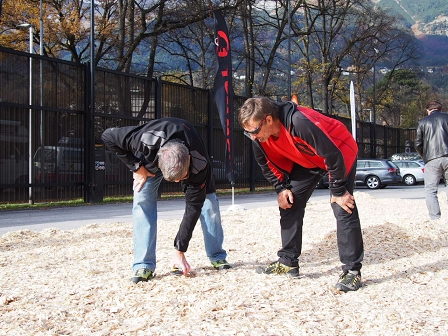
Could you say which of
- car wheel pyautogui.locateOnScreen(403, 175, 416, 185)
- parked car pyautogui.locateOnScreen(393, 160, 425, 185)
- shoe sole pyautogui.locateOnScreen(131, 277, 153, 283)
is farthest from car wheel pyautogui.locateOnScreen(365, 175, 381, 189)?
shoe sole pyautogui.locateOnScreen(131, 277, 153, 283)

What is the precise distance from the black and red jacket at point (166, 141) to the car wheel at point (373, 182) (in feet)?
76.0

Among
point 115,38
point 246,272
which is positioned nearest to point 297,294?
point 246,272

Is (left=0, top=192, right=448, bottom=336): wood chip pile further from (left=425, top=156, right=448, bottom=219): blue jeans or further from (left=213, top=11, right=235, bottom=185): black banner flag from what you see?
(left=213, top=11, right=235, bottom=185): black banner flag

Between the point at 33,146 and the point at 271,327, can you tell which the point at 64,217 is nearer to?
the point at 33,146

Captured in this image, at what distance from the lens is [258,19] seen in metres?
31.8

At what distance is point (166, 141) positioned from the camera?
4066mm

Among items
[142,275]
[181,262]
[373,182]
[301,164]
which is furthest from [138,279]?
[373,182]

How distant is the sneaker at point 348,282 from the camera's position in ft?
14.4

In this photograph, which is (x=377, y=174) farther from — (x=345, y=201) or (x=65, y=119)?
(x=345, y=201)

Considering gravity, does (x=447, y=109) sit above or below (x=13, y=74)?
above

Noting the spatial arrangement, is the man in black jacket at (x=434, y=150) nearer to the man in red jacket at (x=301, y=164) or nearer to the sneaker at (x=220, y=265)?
the man in red jacket at (x=301, y=164)

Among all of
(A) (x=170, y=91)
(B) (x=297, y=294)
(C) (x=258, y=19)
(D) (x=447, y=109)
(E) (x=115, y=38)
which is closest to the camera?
(B) (x=297, y=294)

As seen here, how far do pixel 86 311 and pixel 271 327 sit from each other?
133 cm

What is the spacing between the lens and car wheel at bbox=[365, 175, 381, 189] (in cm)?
2650
